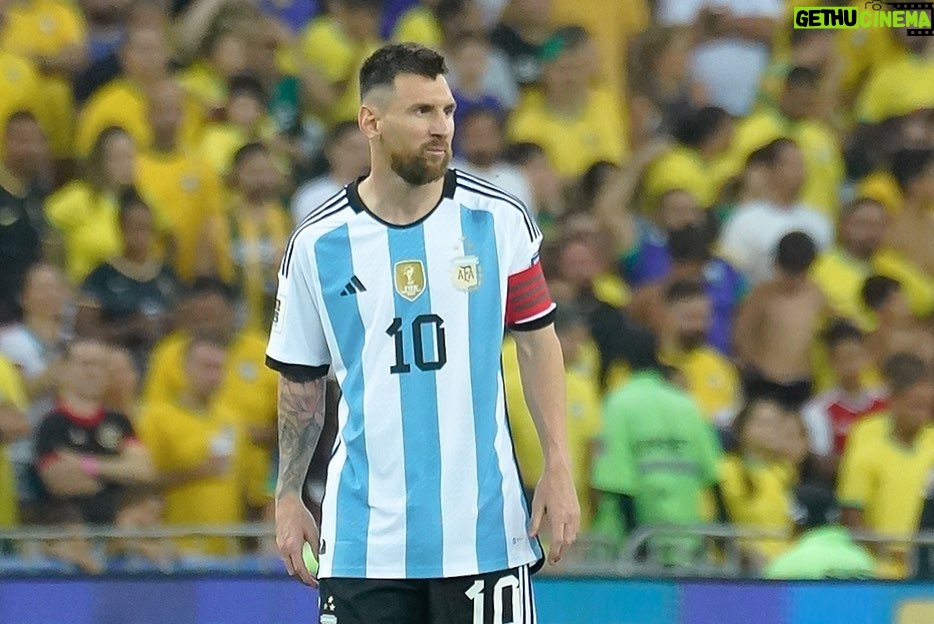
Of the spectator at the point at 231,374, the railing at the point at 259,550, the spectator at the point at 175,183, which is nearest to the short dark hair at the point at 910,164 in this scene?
the railing at the point at 259,550

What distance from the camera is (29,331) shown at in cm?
860

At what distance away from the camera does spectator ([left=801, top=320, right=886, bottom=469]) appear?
9.15 m

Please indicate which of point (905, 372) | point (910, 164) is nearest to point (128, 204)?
point (905, 372)

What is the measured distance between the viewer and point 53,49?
33.2 ft

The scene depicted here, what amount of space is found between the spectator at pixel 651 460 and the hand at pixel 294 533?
131 inches

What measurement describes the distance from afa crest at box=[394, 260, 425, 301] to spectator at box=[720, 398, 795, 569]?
3.61 m

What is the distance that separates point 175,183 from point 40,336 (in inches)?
54.3

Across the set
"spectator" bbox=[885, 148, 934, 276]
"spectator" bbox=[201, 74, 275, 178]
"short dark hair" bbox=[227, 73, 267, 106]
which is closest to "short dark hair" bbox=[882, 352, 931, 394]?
"spectator" bbox=[885, 148, 934, 276]

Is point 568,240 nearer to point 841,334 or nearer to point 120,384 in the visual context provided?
point 841,334

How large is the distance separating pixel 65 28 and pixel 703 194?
359 cm

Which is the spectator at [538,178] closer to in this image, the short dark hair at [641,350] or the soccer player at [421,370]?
the short dark hair at [641,350]

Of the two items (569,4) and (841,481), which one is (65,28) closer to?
(569,4)

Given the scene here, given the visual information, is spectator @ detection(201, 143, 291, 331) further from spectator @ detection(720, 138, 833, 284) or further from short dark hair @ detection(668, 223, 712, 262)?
spectator @ detection(720, 138, 833, 284)

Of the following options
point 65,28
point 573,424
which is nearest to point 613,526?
point 573,424
